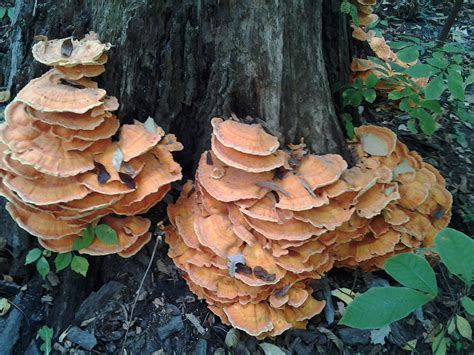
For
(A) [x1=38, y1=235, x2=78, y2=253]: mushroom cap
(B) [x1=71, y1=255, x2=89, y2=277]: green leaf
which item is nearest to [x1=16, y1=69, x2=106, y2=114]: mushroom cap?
(A) [x1=38, y1=235, x2=78, y2=253]: mushroom cap

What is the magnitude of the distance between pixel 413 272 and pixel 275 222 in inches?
38.3

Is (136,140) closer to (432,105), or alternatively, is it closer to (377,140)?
(377,140)

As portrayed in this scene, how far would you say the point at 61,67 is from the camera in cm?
299

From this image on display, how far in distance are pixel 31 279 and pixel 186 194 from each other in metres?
1.72

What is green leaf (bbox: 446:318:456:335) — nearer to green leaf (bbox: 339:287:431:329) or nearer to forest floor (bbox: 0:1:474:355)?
forest floor (bbox: 0:1:474:355)

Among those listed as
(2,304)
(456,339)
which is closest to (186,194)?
(2,304)

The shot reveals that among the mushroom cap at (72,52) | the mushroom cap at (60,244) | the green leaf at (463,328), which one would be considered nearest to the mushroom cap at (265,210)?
the mushroom cap at (60,244)

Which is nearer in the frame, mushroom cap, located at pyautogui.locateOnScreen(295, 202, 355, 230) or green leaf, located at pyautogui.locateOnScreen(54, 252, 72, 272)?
mushroom cap, located at pyautogui.locateOnScreen(295, 202, 355, 230)

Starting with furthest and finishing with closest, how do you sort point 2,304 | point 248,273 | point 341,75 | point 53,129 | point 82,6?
point 341,75 < point 2,304 < point 82,6 < point 248,273 < point 53,129

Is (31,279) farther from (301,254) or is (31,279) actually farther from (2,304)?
(301,254)

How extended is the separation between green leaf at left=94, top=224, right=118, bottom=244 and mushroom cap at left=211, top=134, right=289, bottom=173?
98 cm

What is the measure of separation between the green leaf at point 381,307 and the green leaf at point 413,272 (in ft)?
0.19

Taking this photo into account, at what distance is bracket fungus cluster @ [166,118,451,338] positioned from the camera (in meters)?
3.08

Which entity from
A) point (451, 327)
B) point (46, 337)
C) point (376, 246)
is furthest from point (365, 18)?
point (46, 337)
